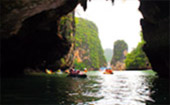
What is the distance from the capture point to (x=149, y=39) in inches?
679

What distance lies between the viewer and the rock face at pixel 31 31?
8.45 metres

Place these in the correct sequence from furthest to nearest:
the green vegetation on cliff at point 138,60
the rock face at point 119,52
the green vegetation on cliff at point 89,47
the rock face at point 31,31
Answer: the rock face at point 119,52 → the green vegetation on cliff at point 89,47 → the green vegetation on cliff at point 138,60 → the rock face at point 31,31

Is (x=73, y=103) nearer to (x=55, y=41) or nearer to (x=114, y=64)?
(x=55, y=41)

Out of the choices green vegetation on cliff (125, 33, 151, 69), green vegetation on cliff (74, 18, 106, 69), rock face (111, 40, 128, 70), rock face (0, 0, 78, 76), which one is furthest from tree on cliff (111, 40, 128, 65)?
rock face (0, 0, 78, 76)

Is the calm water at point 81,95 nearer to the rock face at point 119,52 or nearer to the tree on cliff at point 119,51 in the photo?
the rock face at point 119,52

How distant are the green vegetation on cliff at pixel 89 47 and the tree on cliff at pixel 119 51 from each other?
1164 centimetres

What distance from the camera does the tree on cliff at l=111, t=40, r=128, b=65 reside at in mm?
150375

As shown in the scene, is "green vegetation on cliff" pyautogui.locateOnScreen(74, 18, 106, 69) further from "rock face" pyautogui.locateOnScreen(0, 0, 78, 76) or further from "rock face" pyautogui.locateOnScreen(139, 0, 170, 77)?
"rock face" pyautogui.locateOnScreen(139, 0, 170, 77)

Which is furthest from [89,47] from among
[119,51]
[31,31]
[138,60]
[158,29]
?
Result: [158,29]

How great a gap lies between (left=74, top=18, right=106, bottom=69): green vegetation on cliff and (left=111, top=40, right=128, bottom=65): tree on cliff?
38.2 ft

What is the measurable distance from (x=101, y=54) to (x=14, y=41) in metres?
141

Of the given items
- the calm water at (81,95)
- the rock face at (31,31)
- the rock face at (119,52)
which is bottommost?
the rock face at (119,52)

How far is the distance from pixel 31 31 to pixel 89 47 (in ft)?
417

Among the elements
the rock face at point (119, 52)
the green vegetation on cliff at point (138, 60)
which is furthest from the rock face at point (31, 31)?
the rock face at point (119, 52)
